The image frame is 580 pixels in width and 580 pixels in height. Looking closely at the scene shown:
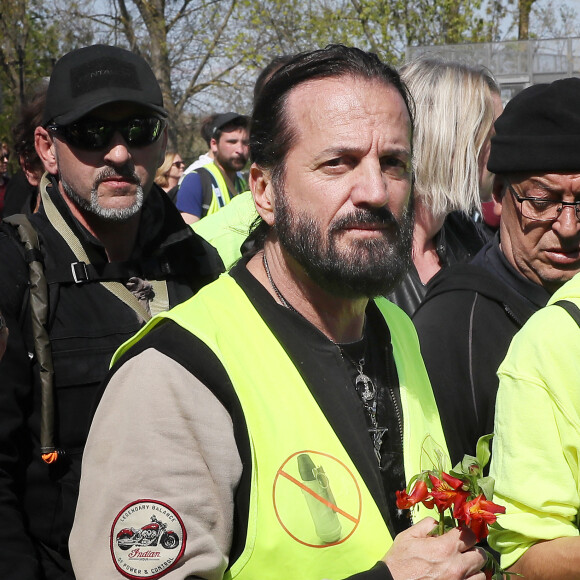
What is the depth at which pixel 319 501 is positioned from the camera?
6.57ft

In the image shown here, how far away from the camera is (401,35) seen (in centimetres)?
1662

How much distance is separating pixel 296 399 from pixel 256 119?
0.86 metres

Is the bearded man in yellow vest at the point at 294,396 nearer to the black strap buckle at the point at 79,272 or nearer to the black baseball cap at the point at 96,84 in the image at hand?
the black strap buckle at the point at 79,272

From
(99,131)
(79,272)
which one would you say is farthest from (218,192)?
(79,272)

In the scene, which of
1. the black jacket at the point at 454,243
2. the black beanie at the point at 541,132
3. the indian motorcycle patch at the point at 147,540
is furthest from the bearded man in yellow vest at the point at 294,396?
the black jacket at the point at 454,243

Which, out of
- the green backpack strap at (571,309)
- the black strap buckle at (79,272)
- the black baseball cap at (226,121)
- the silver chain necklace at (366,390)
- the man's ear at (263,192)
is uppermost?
the black baseball cap at (226,121)

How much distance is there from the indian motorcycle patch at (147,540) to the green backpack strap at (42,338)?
947mm

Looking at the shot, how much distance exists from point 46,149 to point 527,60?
13.1 m

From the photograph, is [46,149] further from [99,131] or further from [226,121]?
[226,121]

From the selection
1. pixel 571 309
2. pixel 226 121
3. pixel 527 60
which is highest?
pixel 527 60

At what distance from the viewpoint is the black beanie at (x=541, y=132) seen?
286cm

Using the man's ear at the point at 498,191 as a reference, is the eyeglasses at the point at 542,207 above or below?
below

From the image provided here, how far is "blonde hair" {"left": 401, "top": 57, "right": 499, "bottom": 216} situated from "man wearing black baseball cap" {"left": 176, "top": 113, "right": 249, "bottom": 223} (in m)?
3.49

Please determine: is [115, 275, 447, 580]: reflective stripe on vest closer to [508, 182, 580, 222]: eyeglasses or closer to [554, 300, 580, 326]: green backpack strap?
[554, 300, 580, 326]: green backpack strap
